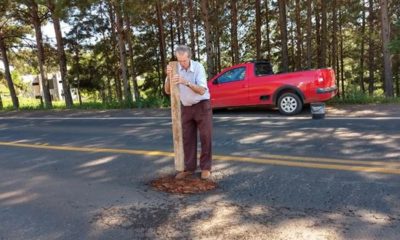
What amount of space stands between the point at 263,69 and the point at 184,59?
794 centimetres

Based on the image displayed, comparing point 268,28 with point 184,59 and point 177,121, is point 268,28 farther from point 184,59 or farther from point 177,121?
point 184,59

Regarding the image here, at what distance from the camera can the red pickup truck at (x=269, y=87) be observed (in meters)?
11.4

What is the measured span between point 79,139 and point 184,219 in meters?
5.90

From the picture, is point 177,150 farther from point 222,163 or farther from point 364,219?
point 364,219

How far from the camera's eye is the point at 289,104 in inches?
451

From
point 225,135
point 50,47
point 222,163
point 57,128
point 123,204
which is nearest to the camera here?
point 123,204

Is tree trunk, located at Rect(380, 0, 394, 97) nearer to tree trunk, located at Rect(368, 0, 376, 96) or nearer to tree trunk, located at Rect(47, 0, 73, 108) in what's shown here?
tree trunk, located at Rect(368, 0, 376, 96)

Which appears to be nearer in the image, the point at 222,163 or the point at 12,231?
the point at 12,231

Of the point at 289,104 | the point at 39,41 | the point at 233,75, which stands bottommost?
the point at 289,104

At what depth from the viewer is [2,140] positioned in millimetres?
10062

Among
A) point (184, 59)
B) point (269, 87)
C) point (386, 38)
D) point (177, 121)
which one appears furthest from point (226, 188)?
point (386, 38)

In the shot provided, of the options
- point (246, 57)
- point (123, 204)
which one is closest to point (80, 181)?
point (123, 204)

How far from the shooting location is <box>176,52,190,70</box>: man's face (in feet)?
16.0

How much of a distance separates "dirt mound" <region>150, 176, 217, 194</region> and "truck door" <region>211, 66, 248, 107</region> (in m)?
7.46
